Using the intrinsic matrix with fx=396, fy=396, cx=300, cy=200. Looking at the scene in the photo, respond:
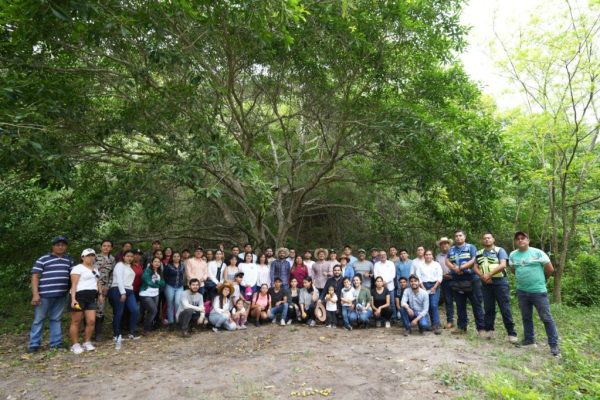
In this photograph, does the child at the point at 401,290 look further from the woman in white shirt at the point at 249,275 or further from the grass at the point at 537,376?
the woman in white shirt at the point at 249,275

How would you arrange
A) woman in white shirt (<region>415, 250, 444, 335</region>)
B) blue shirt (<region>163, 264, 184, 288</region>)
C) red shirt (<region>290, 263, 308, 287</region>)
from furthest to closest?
red shirt (<region>290, 263, 308, 287</region>), blue shirt (<region>163, 264, 184, 288</region>), woman in white shirt (<region>415, 250, 444, 335</region>)

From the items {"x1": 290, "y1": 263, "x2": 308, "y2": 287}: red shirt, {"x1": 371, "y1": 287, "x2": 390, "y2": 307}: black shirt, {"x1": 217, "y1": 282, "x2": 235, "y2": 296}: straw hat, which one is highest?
{"x1": 290, "y1": 263, "x2": 308, "y2": 287}: red shirt

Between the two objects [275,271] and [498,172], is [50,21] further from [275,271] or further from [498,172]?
[498,172]

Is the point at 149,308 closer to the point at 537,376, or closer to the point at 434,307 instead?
the point at 434,307

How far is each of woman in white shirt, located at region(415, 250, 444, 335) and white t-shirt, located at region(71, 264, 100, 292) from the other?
5.38 m

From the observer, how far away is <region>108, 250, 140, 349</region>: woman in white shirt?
20.6ft

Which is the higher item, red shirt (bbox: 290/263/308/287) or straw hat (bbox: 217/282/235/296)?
red shirt (bbox: 290/263/308/287)

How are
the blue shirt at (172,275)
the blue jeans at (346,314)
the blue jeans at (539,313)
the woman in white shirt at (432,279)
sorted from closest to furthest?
the blue jeans at (539,313)
the woman in white shirt at (432,279)
the blue shirt at (172,275)
the blue jeans at (346,314)

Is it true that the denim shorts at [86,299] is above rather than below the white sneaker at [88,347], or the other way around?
above

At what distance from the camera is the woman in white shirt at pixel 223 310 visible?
700 cm

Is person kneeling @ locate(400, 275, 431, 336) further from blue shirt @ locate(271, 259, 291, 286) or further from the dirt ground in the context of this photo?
blue shirt @ locate(271, 259, 291, 286)

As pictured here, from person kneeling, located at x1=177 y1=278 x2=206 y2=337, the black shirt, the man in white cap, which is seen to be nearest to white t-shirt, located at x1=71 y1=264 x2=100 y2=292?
person kneeling, located at x1=177 y1=278 x2=206 y2=337

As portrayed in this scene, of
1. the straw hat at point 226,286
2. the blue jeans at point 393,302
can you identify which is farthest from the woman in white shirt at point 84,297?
the blue jeans at point 393,302

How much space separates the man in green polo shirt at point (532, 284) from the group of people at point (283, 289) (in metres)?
0.01
